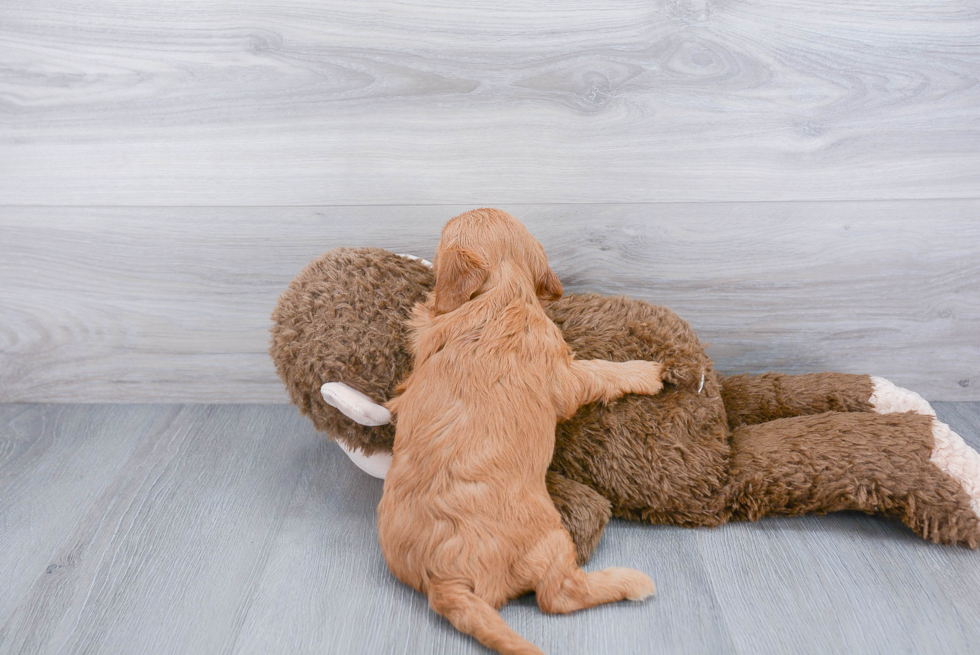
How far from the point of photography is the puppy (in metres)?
0.96

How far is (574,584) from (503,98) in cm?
86

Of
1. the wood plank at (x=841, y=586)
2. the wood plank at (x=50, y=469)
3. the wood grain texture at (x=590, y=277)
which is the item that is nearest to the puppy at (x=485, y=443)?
the wood plank at (x=841, y=586)

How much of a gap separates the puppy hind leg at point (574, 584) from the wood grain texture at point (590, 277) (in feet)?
1.99

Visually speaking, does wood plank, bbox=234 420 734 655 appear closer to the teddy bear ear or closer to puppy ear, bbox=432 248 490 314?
the teddy bear ear

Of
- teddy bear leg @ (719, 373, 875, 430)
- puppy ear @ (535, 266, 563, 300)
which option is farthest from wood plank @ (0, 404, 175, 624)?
teddy bear leg @ (719, 373, 875, 430)

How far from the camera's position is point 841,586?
104 centimetres

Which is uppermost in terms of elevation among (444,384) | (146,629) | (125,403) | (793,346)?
(444,384)

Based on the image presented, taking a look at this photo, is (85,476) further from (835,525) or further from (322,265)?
(835,525)

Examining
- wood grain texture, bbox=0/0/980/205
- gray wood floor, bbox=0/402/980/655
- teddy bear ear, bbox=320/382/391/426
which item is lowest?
gray wood floor, bbox=0/402/980/655

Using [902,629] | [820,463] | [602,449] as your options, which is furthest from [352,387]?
[902,629]

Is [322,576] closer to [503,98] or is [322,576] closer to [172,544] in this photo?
[172,544]

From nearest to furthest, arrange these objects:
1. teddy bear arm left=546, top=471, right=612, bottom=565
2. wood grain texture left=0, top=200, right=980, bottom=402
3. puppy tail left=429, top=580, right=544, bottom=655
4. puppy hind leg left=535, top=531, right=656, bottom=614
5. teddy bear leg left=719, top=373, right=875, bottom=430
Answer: puppy tail left=429, top=580, right=544, bottom=655 → puppy hind leg left=535, top=531, right=656, bottom=614 → teddy bear arm left=546, top=471, right=612, bottom=565 → teddy bear leg left=719, top=373, right=875, bottom=430 → wood grain texture left=0, top=200, right=980, bottom=402

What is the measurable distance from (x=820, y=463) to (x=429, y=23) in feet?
3.30

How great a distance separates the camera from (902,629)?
0.97 m
